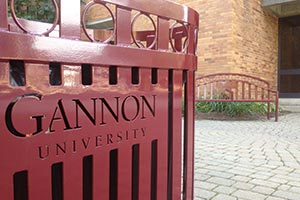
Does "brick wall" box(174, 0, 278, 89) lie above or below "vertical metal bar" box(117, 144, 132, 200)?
above

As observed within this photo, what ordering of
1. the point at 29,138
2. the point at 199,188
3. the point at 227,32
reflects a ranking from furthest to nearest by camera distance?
the point at 227,32 < the point at 199,188 < the point at 29,138

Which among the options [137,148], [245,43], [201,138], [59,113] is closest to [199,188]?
[137,148]

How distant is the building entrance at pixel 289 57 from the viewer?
1191 cm

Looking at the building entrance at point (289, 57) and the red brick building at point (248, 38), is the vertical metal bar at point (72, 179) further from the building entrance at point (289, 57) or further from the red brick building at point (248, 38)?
the building entrance at point (289, 57)

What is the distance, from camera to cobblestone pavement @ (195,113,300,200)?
2.40 m

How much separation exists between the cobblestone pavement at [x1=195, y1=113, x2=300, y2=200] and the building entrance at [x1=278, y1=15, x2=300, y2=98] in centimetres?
708

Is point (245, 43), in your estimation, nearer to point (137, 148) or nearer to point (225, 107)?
point (225, 107)

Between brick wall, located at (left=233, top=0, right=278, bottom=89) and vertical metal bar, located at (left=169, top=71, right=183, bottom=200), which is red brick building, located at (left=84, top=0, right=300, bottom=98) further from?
vertical metal bar, located at (left=169, top=71, right=183, bottom=200)

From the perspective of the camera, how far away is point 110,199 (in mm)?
1302

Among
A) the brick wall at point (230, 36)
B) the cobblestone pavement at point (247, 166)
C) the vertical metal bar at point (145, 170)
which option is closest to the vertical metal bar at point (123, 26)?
the vertical metal bar at point (145, 170)

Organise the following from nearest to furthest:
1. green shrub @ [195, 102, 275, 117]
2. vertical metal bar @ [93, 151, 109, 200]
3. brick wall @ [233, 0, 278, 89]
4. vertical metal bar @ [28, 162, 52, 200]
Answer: vertical metal bar @ [28, 162, 52, 200], vertical metal bar @ [93, 151, 109, 200], green shrub @ [195, 102, 275, 117], brick wall @ [233, 0, 278, 89]

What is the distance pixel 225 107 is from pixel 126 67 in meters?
6.95

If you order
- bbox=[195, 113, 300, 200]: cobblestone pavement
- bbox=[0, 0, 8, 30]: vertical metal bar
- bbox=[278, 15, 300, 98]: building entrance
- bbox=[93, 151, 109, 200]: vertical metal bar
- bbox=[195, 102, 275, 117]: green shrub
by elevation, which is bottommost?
bbox=[195, 113, 300, 200]: cobblestone pavement

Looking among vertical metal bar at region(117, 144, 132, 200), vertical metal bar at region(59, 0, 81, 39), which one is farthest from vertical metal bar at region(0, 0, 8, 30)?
vertical metal bar at region(117, 144, 132, 200)
